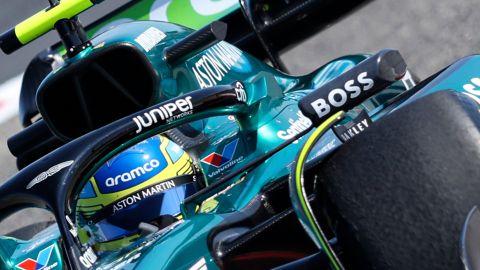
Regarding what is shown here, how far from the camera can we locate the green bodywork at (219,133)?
1510 millimetres

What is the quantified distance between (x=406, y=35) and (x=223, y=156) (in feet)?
5.75

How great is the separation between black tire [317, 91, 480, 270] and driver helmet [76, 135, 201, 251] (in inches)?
54.8

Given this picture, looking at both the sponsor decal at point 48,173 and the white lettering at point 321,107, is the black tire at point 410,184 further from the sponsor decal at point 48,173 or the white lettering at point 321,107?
the sponsor decal at point 48,173

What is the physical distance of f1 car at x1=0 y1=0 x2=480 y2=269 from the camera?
1.08m

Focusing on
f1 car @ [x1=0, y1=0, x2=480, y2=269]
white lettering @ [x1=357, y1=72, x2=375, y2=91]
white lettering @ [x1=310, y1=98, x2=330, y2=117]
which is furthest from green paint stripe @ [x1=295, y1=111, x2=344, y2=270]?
white lettering @ [x1=357, y1=72, x2=375, y2=91]

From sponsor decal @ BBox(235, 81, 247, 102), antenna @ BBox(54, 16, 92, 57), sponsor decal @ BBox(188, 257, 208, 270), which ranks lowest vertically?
sponsor decal @ BBox(188, 257, 208, 270)

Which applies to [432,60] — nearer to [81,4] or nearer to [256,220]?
[81,4]

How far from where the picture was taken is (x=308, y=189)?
141cm

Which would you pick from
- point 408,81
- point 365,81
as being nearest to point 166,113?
point 365,81

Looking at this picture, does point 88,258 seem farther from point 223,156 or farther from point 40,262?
point 40,262

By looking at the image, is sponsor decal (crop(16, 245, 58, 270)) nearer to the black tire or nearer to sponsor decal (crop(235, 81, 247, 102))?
sponsor decal (crop(235, 81, 247, 102))

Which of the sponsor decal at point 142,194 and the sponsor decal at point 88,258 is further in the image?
the sponsor decal at point 142,194

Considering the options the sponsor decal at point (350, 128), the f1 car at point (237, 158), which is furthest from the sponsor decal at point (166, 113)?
the sponsor decal at point (350, 128)

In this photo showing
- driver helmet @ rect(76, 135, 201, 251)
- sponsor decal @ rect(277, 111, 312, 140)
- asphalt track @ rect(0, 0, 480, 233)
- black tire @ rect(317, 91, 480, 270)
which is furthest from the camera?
asphalt track @ rect(0, 0, 480, 233)
